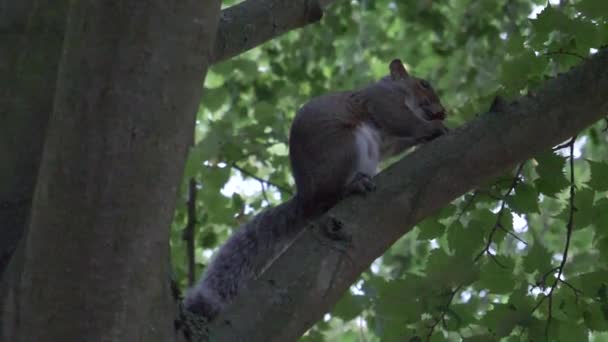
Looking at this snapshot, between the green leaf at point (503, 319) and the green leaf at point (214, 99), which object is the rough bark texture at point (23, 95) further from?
the green leaf at point (214, 99)

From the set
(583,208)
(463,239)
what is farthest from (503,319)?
(583,208)

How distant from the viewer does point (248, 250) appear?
2.79 metres

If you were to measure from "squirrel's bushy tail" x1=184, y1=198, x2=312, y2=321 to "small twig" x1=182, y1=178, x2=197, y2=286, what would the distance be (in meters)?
0.56

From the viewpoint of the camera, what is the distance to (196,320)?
1.87 metres

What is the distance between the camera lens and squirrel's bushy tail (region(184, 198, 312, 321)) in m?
2.49

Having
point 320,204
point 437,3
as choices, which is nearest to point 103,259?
point 320,204

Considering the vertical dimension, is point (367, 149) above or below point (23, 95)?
above

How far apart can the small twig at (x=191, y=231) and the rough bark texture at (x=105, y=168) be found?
1.80 m

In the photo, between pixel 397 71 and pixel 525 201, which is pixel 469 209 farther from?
pixel 397 71

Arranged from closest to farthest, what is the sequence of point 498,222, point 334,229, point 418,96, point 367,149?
point 334,229 < point 498,222 < point 367,149 < point 418,96

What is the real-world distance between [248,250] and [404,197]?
0.94m

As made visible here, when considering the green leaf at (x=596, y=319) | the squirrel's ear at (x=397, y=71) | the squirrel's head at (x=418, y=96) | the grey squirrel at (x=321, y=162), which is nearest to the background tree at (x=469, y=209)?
the green leaf at (x=596, y=319)

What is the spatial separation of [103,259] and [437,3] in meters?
4.85

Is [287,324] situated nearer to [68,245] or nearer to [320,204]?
[68,245]
